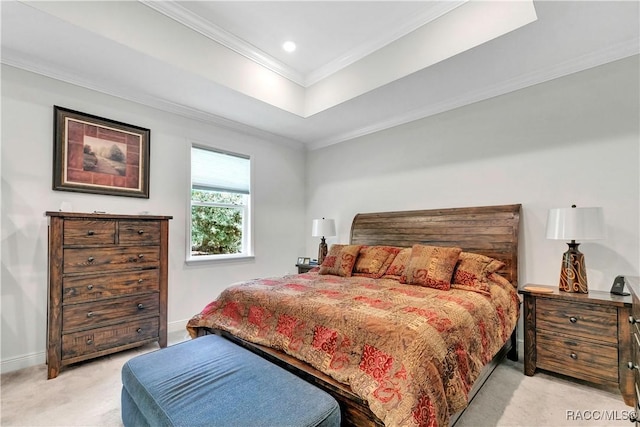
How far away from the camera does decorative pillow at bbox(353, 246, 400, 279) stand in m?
3.24

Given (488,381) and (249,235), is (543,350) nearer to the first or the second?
(488,381)

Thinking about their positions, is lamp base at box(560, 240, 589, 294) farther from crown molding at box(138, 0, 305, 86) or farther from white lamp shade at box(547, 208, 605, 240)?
crown molding at box(138, 0, 305, 86)

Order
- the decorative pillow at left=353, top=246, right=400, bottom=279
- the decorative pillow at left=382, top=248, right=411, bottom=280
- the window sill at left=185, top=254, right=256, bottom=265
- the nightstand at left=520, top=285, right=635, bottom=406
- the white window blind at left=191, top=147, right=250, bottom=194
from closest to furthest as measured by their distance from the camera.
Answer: the nightstand at left=520, top=285, right=635, bottom=406 → the decorative pillow at left=382, top=248, right=411, bottom=280 → the decorative pillow at left=353, top=246, right=400, bottom=279 → the window sill at left=185, top=254, right=256, bottom=265 → the white window blind at left=191, top=147, right=250, bottom=194

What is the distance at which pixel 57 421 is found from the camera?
187 centimetres

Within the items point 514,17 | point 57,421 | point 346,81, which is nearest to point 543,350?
point 514,17

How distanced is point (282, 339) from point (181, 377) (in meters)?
0.63

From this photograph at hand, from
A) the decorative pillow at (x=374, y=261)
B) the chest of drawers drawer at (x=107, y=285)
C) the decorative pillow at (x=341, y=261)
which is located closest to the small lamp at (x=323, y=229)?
the decorative pillow at (x=341, y=261)

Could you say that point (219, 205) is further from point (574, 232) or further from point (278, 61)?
point (574, 232)

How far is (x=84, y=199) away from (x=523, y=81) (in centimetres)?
461

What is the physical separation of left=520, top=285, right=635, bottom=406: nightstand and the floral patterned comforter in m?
0.22

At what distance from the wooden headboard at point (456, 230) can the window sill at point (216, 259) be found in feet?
5.41

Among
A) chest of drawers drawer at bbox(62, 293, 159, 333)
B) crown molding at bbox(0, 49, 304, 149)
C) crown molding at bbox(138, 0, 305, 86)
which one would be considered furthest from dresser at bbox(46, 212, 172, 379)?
crown molding at bbox(138, 0, 305, 86)

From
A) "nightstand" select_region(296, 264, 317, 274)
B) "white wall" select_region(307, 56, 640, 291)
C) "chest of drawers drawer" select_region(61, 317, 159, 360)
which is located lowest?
"chest of drawers drawer" select_region(61, 317, 159, 360)

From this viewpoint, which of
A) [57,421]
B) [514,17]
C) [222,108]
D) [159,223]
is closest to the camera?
[57,421]
